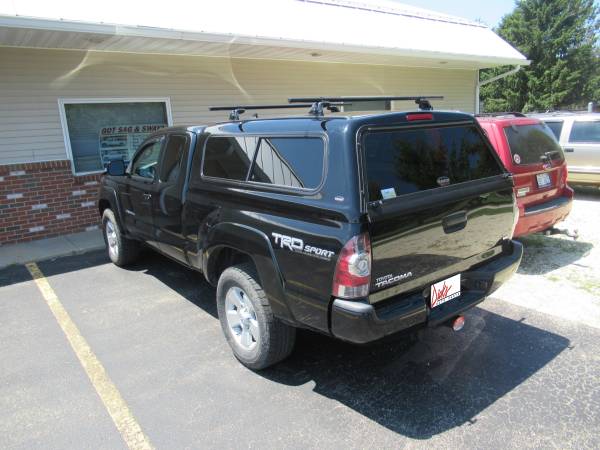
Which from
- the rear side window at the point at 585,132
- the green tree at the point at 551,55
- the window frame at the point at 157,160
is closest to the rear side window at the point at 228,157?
the window frame at the point at 157,160

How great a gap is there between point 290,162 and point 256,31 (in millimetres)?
5935

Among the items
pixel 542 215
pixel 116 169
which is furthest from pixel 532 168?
pixel 116 169

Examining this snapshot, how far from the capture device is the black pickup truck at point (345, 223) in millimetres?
2574

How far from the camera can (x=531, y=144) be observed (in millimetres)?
5195

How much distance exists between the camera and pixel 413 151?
2.94 m

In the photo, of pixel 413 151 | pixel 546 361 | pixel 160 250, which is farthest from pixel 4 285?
pixel 546 361

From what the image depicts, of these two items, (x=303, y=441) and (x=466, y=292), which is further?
(x=466, y=292)

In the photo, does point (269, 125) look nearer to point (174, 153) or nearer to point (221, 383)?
point (174, 153)

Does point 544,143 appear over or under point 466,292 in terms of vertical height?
over

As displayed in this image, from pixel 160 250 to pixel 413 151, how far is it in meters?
2.88

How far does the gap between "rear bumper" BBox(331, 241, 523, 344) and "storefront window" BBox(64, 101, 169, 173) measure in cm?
666

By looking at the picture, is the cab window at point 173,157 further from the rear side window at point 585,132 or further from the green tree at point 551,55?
the green tree at point 551,55

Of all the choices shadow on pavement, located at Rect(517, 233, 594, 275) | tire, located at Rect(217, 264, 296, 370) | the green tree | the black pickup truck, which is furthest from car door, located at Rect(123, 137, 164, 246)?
the green tree

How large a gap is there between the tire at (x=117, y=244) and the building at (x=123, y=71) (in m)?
2.34
